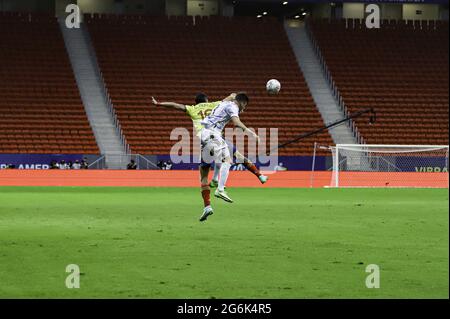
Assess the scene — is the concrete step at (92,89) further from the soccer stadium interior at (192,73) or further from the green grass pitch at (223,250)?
the green grass pitch at (223,250)

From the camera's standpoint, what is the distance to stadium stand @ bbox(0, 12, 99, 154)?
41781mm

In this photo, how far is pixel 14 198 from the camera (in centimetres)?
2578

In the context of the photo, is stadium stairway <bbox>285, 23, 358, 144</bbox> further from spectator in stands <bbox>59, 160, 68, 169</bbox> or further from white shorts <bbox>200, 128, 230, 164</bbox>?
white shorts <bbox>200, 128, 230, 164</bbox>

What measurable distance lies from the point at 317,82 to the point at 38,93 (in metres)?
14.9

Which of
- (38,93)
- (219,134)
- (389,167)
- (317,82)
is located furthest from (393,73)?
(219,134)

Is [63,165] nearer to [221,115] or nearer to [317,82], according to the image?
[317,82]

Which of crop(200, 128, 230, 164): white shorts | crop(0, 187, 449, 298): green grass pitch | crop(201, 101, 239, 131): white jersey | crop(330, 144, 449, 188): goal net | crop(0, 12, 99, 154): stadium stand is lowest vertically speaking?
crop(0, 187, 449, 298): green grass pitch

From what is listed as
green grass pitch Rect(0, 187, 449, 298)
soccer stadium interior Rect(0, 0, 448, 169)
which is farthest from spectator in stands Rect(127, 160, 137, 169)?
green grass pitch Rect(0, 187, 449, 298)

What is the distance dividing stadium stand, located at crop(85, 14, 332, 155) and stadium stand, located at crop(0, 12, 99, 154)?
2102 millimetres

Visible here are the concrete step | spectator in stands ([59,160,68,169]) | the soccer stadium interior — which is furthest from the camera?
the soccer stadium interior

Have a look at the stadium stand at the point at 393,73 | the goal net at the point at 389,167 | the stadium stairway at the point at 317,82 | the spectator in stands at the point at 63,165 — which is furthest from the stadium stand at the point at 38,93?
the stadium stand at the point at 393,73

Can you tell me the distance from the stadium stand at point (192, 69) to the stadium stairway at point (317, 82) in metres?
0.48

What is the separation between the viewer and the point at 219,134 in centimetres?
1809

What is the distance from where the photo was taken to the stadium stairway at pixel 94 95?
1667 inches
